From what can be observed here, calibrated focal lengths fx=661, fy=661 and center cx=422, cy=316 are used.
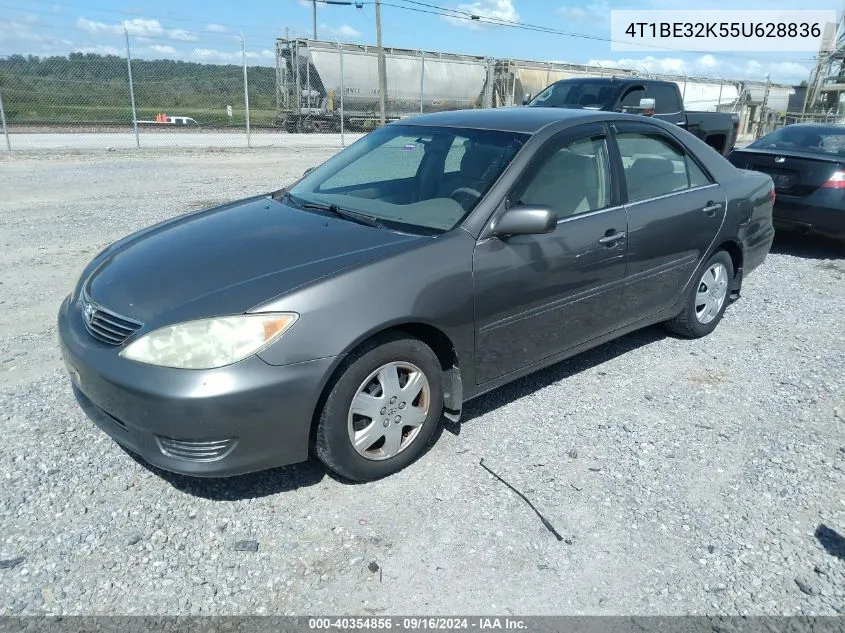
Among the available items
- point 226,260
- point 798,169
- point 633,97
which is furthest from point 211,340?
point 633,97

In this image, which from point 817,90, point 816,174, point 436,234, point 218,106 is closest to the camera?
point 436,234

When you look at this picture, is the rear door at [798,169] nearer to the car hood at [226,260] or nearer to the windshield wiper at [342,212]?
the windshield wiper at [342,212]

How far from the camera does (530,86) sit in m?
29.2

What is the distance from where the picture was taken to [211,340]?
2633mm

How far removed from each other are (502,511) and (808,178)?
20.9 ft

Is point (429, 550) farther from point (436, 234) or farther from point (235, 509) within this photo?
point (436, 234)

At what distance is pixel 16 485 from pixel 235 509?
101 centimetres

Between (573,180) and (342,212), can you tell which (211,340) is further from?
(573,180)

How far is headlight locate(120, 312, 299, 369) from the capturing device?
8.56 feet

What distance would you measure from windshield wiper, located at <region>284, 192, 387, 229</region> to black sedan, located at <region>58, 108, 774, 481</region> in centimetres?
1

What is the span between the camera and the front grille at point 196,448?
2.64 m

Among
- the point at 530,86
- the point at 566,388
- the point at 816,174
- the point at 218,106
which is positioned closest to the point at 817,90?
the point at 530,86

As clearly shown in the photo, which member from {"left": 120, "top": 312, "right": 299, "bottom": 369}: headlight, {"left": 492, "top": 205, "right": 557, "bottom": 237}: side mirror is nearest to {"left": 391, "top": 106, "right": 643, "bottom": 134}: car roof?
{"left": 492, "top": 205, "right": 557, "bottom": 237}: side mirror

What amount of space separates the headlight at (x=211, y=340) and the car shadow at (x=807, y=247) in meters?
7.27
